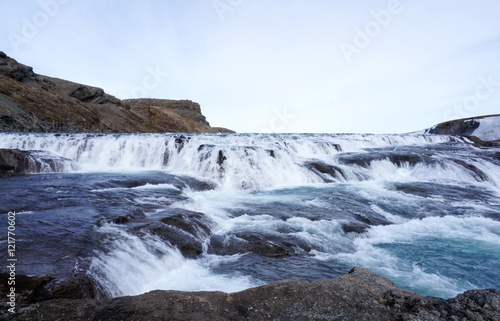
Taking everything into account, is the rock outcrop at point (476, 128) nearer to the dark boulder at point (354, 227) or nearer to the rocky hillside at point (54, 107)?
the dark boulder at point (354, 227)

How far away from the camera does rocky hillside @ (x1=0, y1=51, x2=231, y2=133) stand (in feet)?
83.8

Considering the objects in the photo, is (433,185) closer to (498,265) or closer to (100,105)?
(498,265)

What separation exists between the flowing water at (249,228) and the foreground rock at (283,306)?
1.16m

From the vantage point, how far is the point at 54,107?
3127 cm

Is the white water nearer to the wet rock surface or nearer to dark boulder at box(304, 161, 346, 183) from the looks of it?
dark boulder at box(304, 161, 346, 183)

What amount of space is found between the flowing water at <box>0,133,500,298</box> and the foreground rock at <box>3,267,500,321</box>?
45.7 inches

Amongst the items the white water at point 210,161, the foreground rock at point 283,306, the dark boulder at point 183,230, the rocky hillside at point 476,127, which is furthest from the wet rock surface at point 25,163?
the rocky hillside at point 476,127

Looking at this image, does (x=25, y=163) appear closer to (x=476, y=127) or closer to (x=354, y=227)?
(x=354, y=227)

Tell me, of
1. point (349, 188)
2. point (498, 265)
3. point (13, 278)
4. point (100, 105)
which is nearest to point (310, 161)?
point (349, 188)

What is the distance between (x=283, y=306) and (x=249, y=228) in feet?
12.8

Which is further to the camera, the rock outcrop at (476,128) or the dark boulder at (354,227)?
the rock outcrop at (476,128)

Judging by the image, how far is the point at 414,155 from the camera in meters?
17.2

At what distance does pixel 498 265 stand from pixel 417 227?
2.32m

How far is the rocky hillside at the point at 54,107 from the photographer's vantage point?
25.5 m
